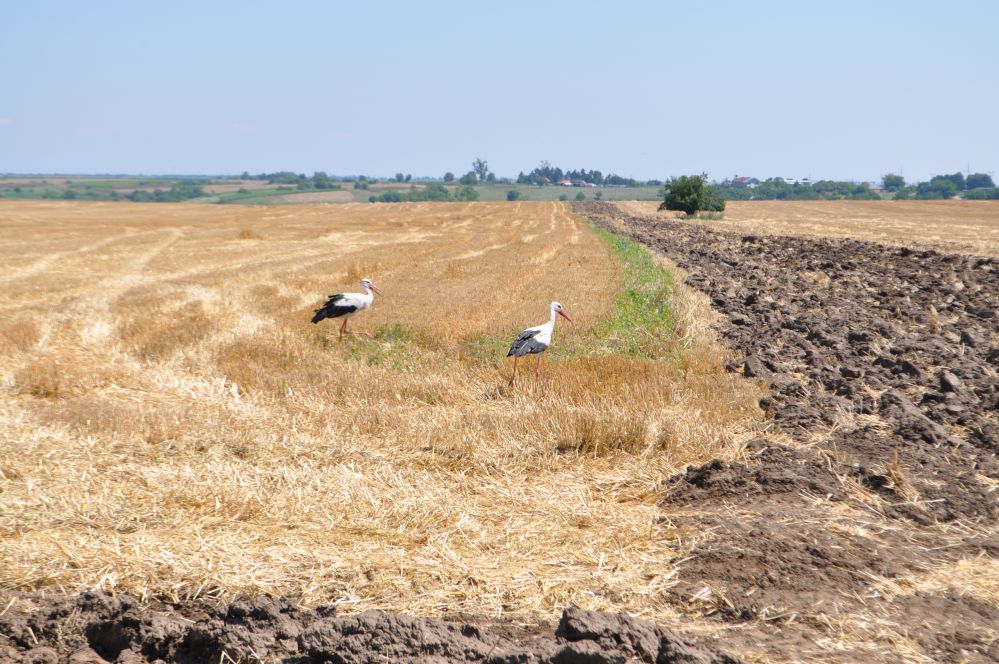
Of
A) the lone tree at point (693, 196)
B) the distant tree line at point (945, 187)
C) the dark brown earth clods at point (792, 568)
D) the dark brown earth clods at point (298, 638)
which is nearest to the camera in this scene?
the dark brown earth clods at point (298, 638)

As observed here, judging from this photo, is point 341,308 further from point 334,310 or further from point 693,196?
point 693,196

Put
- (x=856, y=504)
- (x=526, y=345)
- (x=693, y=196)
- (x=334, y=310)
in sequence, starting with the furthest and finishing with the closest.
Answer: (x=693, y=196) < (x=334, y=310) < (x=526, y=345) < (x=856, y=504)

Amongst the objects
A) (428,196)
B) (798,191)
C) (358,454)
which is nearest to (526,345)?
(358,454)

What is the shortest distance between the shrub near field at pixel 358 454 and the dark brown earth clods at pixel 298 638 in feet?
0.76

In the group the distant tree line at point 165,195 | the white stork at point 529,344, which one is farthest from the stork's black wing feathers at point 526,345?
the distant tree line at point 165,195

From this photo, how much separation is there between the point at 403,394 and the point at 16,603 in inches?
182

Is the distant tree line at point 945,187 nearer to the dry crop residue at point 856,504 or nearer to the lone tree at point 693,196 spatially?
the lone tree at point 693,196

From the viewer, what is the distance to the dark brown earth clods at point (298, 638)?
12.5ft

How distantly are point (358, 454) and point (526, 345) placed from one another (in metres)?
2.90

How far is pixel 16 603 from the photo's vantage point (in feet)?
14.0

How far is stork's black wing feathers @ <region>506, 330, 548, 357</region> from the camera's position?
29.6 ft

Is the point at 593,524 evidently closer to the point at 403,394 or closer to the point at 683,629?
the point at 683,629

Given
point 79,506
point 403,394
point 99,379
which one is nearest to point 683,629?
point 79,506

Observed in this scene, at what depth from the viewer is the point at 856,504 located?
590 cm
